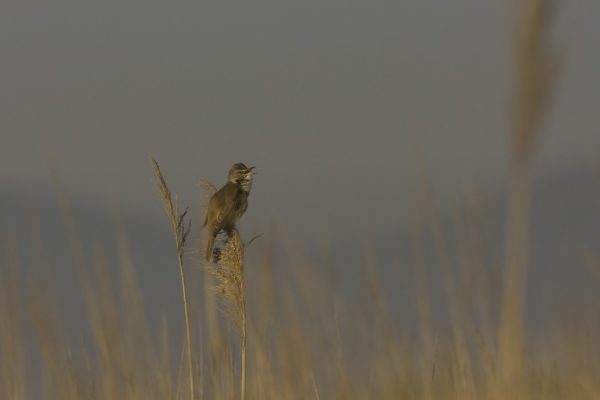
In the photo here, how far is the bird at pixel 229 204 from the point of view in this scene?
3624 millimetres

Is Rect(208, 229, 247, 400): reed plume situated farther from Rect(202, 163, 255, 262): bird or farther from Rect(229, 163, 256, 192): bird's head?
Rect(229, 163, 256, 192): bird's head

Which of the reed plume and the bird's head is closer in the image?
the reed plume

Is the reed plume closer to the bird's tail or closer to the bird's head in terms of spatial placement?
the bird's tail

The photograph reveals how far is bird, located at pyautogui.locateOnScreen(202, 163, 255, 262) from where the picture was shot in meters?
3.62

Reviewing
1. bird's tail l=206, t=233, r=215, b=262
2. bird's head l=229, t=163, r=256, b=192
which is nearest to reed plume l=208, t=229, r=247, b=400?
bird's tail l=206, t=233, r=215, b=262

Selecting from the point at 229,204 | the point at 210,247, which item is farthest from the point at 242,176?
the point at 210,247

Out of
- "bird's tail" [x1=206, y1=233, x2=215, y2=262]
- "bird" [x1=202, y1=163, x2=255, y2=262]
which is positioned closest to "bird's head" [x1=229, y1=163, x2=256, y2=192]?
"bird" [x1=202, y1=163, x2=255, y2=262]

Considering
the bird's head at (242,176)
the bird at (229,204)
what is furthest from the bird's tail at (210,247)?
the bird's head at (242,176)

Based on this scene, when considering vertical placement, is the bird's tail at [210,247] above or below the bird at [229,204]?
below

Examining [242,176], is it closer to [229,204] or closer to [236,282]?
[229,204]

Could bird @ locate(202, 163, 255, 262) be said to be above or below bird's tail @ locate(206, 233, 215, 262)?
above

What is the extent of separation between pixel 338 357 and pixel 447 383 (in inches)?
16.2

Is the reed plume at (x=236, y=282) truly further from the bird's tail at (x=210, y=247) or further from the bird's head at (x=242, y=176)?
the bird's head at (x=242, y=176)

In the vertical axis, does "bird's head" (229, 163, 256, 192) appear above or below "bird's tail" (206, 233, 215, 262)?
above
